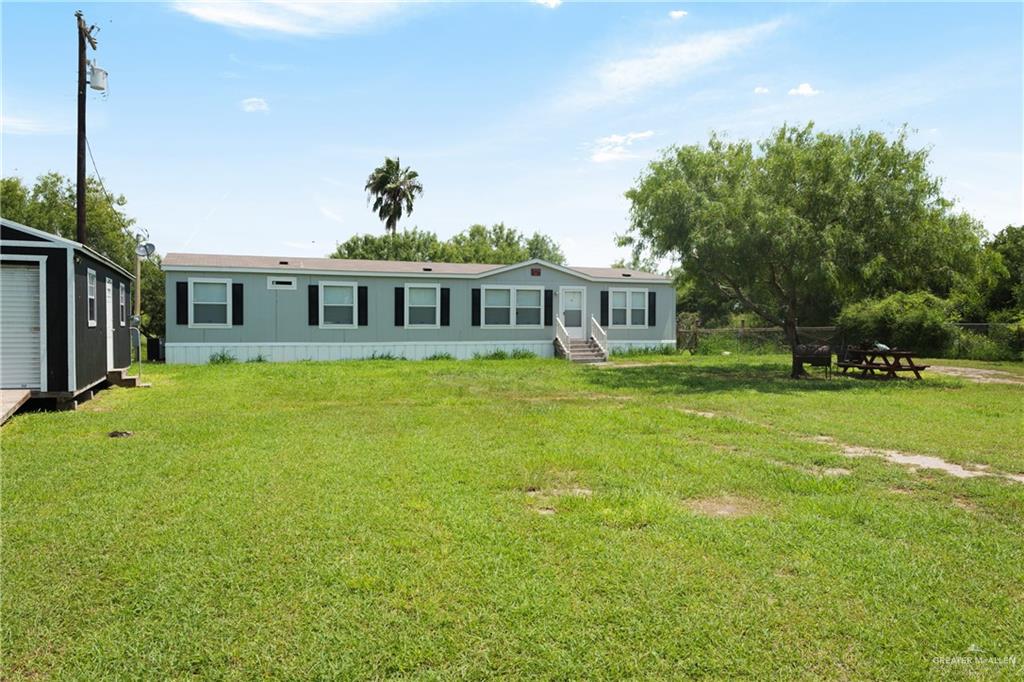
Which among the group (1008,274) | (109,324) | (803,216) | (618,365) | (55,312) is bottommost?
(618,365)

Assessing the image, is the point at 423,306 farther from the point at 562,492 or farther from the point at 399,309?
the point at 562,492

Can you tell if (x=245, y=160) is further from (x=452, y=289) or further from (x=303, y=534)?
(x=303, y=534)

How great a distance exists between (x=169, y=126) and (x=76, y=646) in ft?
56.1

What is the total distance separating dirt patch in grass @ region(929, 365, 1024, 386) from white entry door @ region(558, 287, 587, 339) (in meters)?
10.1

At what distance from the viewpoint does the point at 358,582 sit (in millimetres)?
3441

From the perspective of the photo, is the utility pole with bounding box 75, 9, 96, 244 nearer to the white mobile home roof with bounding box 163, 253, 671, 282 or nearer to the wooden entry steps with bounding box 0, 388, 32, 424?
the white mobile home roof with bounding box 163, 253, 671, 282

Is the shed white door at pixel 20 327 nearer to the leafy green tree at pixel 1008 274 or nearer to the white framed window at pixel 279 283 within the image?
the white framed window at pixel 279 283

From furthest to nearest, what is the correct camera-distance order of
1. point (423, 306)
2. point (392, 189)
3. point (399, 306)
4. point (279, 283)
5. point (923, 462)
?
point (392, 189) < point (423, 306) < point (399, 306) < point (279, 283) < point (923, 462)

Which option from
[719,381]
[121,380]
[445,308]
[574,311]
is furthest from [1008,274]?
[121,380]

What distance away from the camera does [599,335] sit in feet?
71.9

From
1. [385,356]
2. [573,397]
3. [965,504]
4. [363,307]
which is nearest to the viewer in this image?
[965,504]

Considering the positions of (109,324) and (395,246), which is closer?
(109,324)

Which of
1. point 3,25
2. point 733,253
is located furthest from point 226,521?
point 733,253

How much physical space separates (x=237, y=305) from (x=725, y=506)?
55.9 feet
